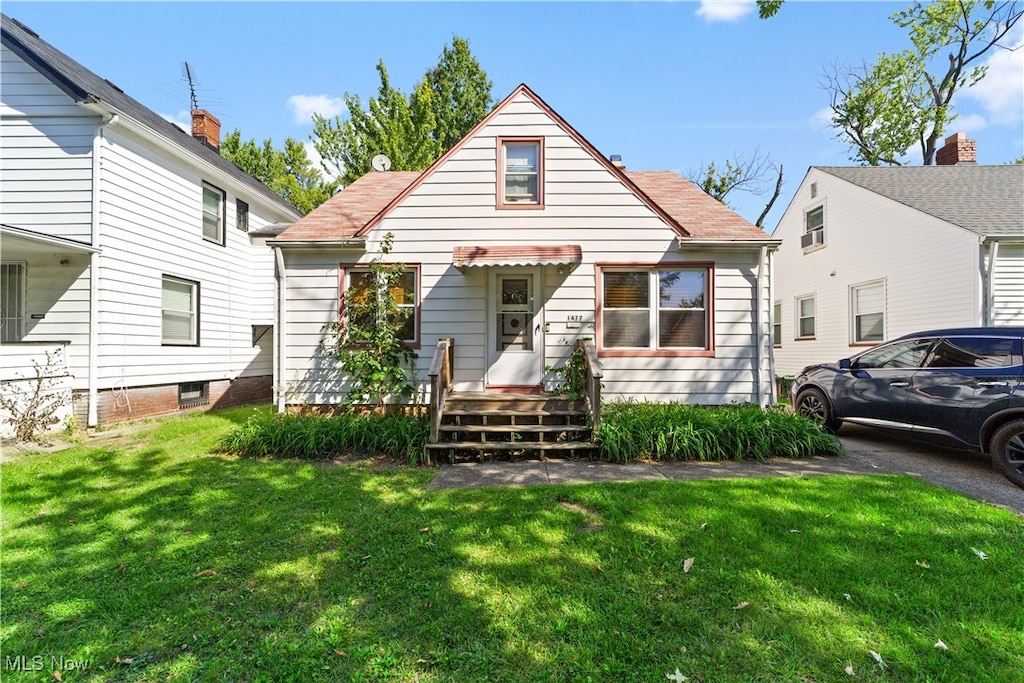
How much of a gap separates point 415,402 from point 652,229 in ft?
17.6

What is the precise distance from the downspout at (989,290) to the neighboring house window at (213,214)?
18.0m

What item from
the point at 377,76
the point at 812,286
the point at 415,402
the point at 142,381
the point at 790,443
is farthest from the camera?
the point at 377,76

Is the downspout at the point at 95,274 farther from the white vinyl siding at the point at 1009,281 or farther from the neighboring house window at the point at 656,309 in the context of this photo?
the white vinyl siding at the point at 1009,281

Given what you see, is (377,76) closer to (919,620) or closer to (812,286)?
(812,286)

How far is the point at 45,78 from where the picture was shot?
7.77m

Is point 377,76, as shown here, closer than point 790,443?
No

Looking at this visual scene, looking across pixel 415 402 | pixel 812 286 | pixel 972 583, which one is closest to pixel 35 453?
pixel 415 402

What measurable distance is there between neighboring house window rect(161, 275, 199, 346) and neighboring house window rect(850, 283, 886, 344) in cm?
1764

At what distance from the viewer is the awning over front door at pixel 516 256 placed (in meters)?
6.80

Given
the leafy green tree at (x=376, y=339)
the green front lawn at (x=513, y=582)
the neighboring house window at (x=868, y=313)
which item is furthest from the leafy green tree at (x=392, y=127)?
the neighboring house window at (x=868, y=313)

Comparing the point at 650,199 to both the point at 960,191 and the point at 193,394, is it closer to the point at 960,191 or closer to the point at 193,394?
the point at 960,191

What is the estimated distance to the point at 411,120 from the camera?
17.6 m

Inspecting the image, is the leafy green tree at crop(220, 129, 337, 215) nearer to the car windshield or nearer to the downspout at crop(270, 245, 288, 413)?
the downspout at crop(270, 245, 288, 413)

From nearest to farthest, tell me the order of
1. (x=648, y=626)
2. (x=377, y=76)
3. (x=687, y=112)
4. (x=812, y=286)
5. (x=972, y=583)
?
1. (x=648, y=626)
2. (x=972, y=583)
3. (x=687, y=112)
4. (x=812, y=286)
5. (x=377, y=76)
